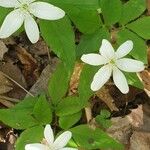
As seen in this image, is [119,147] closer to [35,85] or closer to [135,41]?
[135,41]

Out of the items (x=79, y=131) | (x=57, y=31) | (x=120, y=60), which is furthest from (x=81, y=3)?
(x=79, y=131)

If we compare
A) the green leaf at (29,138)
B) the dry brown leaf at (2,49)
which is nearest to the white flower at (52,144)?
the green leaf at (29,138)

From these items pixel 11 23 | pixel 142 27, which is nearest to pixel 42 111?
pixel 11 23

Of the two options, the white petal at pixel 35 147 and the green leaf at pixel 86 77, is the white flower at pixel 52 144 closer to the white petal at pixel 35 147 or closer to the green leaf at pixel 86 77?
the white petal at pixel 35 147

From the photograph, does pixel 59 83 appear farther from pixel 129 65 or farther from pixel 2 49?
pixel 2 49

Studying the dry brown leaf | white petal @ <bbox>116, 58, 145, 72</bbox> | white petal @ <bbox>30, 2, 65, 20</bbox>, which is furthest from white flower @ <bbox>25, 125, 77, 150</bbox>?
the dry brown leaf

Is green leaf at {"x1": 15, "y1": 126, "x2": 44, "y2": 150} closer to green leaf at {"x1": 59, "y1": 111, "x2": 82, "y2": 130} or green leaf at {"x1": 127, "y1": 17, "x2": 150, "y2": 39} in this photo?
green leaf at {"x1": 59, "y1": 111, "x2": 82, "y2": 130}
